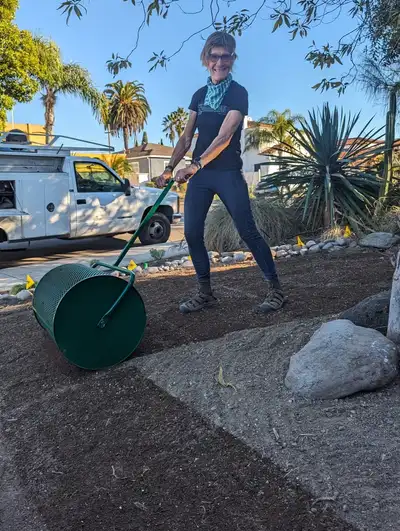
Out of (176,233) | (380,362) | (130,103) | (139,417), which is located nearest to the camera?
(380,362)

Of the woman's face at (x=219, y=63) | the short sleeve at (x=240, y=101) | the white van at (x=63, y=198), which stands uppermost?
the woman's face at (x=219, y=63)

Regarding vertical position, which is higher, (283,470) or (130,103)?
(130,103)

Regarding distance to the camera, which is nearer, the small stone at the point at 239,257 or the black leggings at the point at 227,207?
the black leggings at the point at 227,207

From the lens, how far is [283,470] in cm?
218

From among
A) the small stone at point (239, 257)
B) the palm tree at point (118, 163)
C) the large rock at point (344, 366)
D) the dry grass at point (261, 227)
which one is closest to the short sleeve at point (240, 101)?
the large rock at point (344, 366)

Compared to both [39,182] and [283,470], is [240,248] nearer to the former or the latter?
[39,182]

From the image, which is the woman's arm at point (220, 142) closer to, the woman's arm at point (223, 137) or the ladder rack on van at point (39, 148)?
the woman's arm at point (223, 137)

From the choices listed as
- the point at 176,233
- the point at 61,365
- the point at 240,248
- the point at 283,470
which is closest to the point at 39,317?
the point at 61,365

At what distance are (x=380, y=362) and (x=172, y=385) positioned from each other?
119cm

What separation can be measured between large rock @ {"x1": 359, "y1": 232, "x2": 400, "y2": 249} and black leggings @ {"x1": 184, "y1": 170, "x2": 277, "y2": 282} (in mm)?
3638

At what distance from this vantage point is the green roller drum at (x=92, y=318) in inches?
128

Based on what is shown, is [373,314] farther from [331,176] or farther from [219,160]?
[331,176]

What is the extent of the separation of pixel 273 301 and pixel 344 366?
1634 millimetres

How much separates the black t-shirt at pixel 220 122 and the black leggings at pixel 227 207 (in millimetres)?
77
